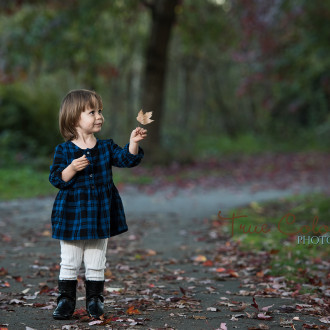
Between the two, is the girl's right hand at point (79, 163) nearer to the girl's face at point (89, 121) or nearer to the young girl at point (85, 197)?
the young girl at point (85, 197)

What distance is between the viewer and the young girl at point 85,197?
4297mm

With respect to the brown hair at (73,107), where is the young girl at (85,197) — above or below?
below

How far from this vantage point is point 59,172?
4328mm

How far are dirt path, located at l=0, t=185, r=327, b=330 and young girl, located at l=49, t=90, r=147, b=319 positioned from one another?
0.28 m

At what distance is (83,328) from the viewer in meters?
4.05

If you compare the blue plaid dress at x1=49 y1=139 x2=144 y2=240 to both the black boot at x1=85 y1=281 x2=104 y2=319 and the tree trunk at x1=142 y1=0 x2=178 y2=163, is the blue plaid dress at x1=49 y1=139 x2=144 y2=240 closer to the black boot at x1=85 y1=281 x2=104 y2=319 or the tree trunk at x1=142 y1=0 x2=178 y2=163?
the black boot at x1=85 y1=281 x2=104 y2=319

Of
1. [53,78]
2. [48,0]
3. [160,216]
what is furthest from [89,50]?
[53,78]

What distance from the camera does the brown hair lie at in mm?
4438

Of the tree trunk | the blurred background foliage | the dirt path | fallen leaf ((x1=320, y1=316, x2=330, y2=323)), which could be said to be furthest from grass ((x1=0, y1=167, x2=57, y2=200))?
fallen leaf ((x1=320, y1=316, x2=330, y2=323))

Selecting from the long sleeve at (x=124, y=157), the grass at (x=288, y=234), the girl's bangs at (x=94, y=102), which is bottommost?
the grass at (x=288, y=234)

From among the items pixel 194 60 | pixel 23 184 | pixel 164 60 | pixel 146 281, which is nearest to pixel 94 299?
pixel 146 281

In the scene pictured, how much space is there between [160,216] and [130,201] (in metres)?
1.93

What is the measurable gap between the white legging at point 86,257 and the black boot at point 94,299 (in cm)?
5

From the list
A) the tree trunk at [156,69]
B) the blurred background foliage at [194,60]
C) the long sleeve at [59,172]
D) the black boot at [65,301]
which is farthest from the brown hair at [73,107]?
the tree trunk at [156,69]
